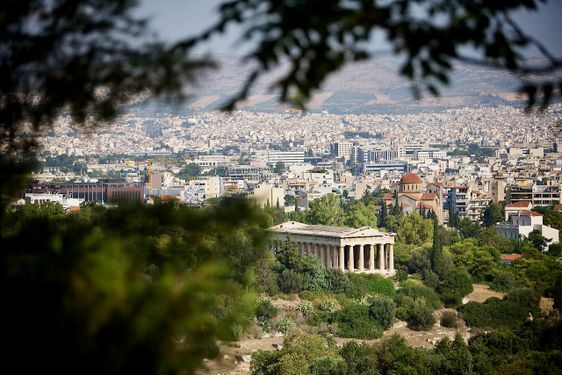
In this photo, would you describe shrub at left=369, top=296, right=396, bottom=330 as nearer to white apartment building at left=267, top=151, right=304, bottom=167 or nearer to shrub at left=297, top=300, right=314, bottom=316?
shrub at left=297, top=300, right=314, bottom=316

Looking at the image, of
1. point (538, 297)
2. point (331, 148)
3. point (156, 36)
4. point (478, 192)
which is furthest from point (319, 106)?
point (156, 36)

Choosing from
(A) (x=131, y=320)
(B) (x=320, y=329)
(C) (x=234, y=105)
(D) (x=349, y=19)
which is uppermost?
(D) (x=349, y=19)

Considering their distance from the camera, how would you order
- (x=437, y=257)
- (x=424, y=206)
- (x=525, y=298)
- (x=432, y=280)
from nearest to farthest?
(x=525, y=298) < (x=432, y=280) < (x=437, y=257) < (x=424, y=206)

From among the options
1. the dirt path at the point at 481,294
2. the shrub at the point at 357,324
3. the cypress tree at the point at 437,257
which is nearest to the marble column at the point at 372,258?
the cypress tree at the point at 437,257

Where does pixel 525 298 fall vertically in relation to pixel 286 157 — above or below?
below

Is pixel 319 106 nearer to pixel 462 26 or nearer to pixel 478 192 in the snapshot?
pixel 478 192

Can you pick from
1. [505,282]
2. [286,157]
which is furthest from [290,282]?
[286,157]

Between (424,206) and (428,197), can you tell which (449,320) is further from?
(428,197)

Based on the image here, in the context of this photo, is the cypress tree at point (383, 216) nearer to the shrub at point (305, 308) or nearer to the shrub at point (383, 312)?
the shrub at point (305, 308)
